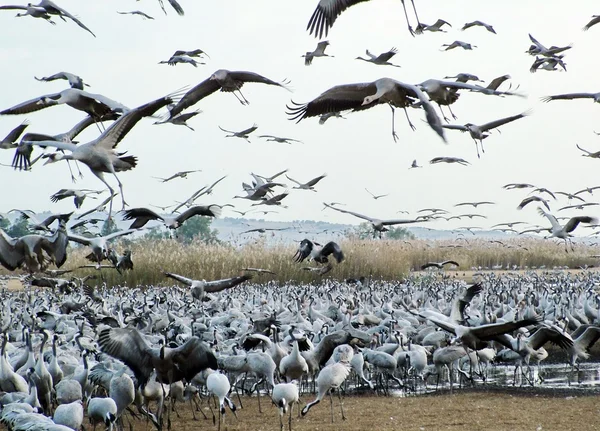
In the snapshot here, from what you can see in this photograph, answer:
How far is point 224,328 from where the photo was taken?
13586 mm

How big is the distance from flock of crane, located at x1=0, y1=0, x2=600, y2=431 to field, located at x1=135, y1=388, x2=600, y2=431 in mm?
283

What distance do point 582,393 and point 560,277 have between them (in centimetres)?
1547

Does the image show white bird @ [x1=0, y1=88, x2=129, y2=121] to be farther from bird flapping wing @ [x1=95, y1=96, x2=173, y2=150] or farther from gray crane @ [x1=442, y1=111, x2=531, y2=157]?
gray crane @ [x1=442, y1=111, x2=531, y2=157]

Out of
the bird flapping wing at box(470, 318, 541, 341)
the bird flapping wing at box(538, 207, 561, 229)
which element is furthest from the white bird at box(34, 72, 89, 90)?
the bird flapping wing at box(538, 207, 561, 229)

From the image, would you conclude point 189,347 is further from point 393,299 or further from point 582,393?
point 393,299

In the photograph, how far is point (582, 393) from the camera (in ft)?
37.1

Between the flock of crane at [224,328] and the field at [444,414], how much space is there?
0.28 metres

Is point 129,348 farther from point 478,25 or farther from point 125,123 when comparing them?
point 478,25

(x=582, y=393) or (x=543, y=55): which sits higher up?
(x=543, y=55)

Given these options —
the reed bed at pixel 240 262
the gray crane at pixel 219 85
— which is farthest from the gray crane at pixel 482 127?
the reed bed at pixel 240 262

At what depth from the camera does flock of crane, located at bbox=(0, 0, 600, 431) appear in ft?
30.0

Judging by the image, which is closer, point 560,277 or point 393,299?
point 393,299

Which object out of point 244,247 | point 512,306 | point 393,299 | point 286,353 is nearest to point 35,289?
point 244,247

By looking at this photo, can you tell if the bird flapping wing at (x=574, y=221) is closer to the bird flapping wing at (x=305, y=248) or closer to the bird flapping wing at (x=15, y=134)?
the bird flapping wing at (x=305, y=248)
